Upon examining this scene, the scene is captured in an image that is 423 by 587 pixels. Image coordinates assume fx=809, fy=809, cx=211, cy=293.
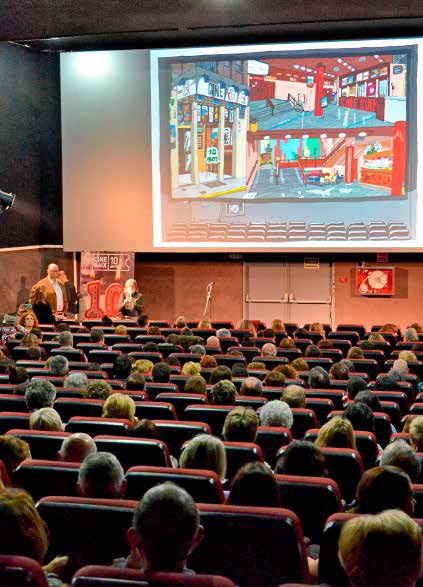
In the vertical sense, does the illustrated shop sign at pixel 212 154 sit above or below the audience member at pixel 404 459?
above

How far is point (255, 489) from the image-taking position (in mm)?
3156

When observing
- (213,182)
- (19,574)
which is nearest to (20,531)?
(19,574)

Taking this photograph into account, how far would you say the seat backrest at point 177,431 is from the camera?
4.98 metres

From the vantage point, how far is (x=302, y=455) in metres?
3.74

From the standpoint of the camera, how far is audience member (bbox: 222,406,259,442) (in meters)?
4.66

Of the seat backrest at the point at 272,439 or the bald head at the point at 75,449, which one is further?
the seat backrest at the point at 272,439

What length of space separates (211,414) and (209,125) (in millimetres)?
9311

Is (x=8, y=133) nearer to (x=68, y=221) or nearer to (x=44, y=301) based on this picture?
(x=68, y=221)

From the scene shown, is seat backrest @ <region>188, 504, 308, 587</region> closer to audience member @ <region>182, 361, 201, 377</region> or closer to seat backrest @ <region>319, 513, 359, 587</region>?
seat backrest @ <region>319, 513, 359, 587</region>

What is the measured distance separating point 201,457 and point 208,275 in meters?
11.9

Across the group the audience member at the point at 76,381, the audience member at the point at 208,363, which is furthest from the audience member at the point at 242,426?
the audience member at the point at 208,363

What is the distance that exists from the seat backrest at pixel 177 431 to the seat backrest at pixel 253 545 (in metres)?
2.19

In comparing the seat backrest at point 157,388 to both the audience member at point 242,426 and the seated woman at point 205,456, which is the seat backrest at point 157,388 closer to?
the audience member at point 242,426

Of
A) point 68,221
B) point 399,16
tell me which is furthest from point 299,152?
point 68,221
